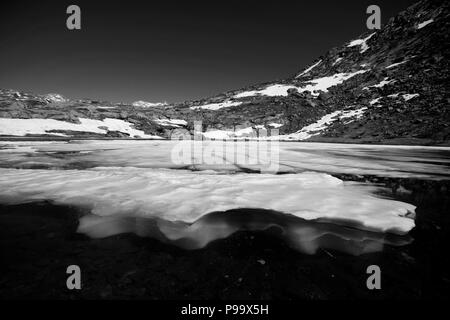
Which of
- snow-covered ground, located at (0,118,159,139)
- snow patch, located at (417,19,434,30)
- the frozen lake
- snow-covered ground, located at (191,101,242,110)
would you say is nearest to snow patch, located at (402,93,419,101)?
snow patch, located at (417,19,434,30)

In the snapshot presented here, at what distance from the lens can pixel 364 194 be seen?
575 centimetres

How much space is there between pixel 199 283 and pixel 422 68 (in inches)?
2640

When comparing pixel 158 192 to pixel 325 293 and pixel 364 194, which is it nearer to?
pixel 325 293

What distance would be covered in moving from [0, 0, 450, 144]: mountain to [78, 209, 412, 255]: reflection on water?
3557 centimetres

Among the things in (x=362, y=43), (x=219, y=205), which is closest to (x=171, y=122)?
A: (x=219, y=205)

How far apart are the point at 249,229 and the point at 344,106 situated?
63.4m

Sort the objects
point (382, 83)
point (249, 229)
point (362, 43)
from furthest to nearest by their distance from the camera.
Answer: point (362, 43) → point (382, 83) → point (249, 229)

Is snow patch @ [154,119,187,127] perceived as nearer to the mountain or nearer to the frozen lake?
the mountain

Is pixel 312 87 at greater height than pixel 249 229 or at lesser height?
greater

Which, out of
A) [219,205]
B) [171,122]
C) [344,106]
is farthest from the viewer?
[171,122]

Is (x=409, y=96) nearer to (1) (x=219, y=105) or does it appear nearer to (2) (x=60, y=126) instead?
(1) (x=219, y=105)

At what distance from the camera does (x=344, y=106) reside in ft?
194

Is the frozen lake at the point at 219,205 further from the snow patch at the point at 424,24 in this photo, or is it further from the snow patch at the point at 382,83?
the snow patch at the point at 424,24

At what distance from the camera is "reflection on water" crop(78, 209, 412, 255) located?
340 centimetres
